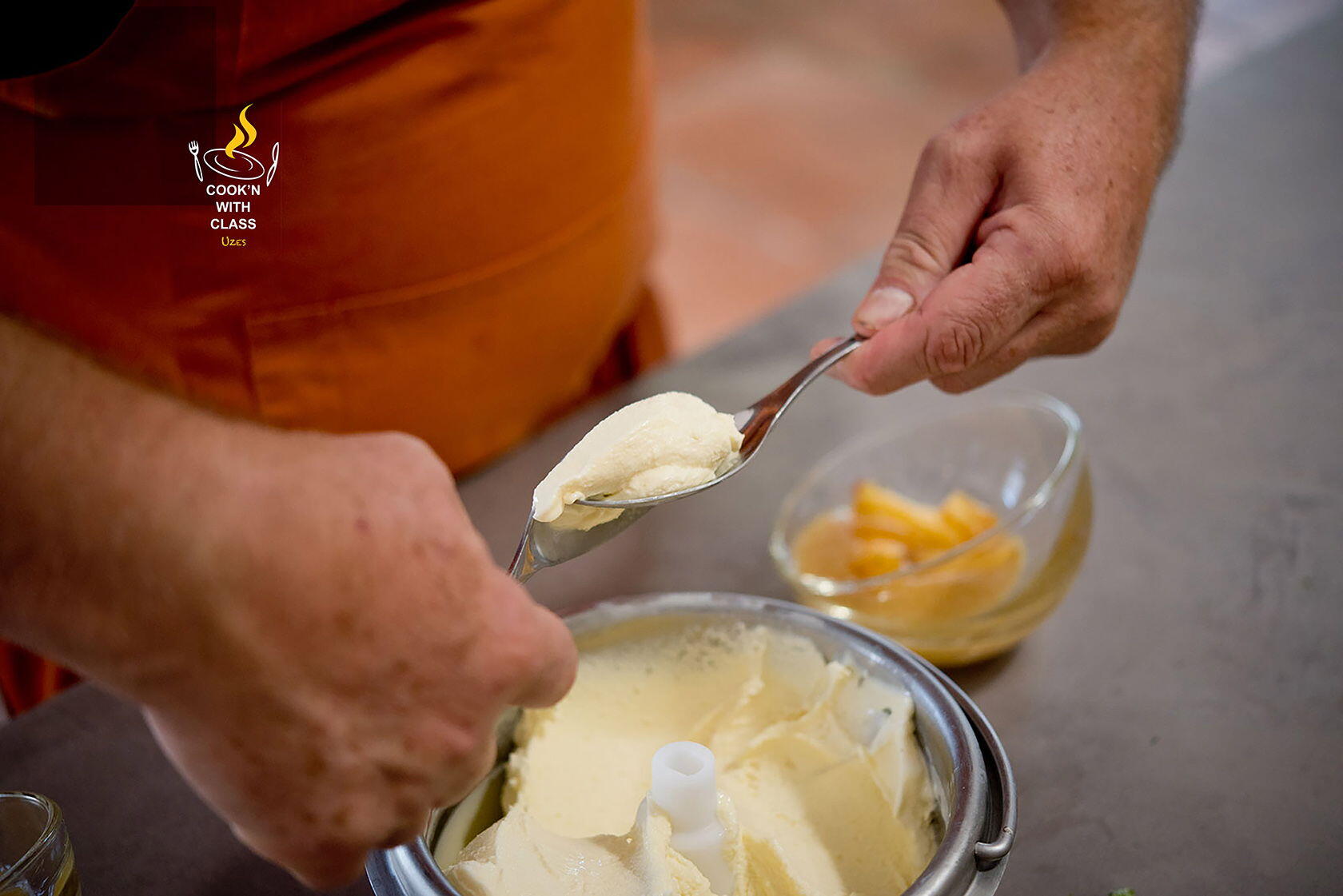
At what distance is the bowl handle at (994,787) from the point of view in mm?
494

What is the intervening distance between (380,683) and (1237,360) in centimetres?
92

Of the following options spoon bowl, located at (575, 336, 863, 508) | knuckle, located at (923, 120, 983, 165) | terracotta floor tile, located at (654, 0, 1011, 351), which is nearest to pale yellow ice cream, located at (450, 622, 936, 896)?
spoon bowl, located at (575, 336, 863, 508)

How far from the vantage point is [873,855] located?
56 centimetres

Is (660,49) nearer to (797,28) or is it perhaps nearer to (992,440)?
(797,28)

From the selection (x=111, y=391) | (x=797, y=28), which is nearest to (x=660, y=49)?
(x=797, y=28)

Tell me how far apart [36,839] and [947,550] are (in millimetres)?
557

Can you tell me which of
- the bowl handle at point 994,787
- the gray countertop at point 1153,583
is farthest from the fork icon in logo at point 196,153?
the bowl handle at point 994,787

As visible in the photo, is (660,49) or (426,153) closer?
(426,153)

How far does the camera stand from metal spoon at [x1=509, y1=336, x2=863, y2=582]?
0.58 m

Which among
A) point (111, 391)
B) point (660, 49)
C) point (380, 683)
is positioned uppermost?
point (111, 391)

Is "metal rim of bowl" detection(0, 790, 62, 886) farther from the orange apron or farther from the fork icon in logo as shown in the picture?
the fork icon in logo

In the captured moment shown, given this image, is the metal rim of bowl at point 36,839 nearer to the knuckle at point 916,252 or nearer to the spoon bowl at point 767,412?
the spoon bowl at point 767,412

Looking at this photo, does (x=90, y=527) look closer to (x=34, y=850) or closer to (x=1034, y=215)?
(x=34, y=850)

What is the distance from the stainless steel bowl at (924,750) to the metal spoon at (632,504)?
2.8 inches
